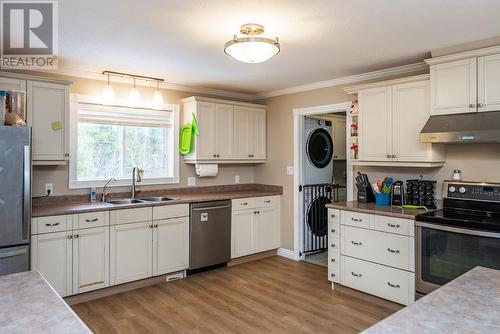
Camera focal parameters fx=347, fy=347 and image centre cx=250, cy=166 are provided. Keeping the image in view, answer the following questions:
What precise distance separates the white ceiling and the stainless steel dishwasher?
1606mm

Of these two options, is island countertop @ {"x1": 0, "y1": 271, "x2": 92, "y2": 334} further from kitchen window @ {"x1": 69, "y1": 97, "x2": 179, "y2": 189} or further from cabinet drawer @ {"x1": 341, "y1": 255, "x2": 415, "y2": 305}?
cabinet drawer @ {"x1": 341, "y1": 255, "x2": 415, "y2": 305}

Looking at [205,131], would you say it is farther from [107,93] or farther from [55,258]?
[55,258]

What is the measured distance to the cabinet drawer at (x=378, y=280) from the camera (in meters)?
3.05

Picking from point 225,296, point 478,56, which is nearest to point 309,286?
point 225,296

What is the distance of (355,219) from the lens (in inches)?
135

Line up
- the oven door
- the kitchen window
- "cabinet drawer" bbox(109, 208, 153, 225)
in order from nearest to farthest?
1. the oven door
2. "cabinet drawer" bbox(109, 208, 153, 225)
3. the kitchen window

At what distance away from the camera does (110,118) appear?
4.10 m

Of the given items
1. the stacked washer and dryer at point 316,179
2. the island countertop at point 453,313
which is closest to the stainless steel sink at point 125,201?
the stacked washer and dryer at point 316,179

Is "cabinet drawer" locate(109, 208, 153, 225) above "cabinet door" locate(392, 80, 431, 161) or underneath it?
underneath

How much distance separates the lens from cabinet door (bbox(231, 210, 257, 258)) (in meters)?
4.46

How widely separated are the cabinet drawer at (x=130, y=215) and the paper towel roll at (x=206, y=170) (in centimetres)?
106

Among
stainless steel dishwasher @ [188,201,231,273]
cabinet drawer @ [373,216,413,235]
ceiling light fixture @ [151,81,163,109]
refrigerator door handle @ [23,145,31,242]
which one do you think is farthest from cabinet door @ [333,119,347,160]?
refrigerator door handle @ [23,145,31,242]

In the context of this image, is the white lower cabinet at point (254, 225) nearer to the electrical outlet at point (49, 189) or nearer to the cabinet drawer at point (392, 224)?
the cabinet drawer at point (392, 224)

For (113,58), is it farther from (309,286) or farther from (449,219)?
(449,219)
